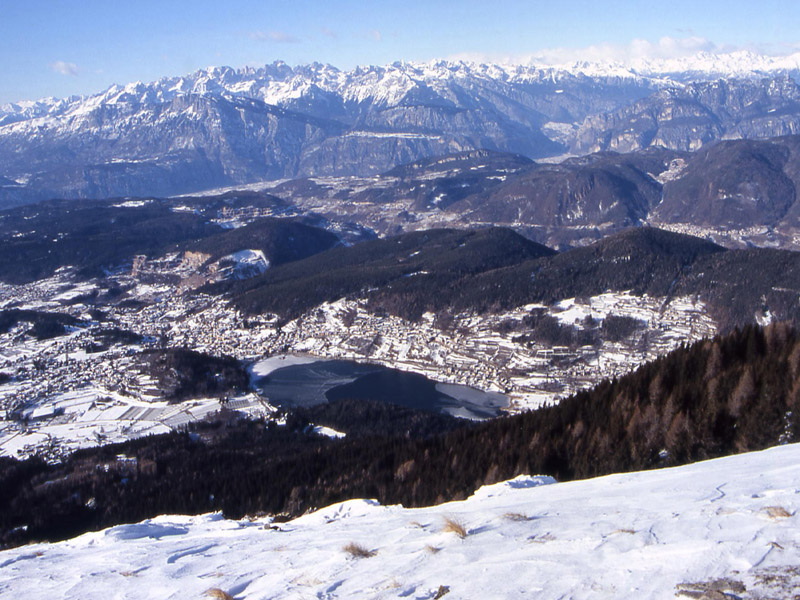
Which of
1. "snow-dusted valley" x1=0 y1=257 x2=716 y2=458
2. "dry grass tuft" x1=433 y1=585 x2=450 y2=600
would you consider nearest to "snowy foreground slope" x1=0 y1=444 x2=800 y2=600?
"dry grass tuft" x1=433 y1=585 x2=450 y2=600

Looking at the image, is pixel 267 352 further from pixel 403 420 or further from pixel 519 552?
pixel 519 552

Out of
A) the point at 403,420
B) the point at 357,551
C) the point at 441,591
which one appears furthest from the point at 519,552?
the point at 403,420

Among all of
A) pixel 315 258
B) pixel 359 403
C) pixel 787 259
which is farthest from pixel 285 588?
pixel 315 258

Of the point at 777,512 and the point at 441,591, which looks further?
the point at 777,512

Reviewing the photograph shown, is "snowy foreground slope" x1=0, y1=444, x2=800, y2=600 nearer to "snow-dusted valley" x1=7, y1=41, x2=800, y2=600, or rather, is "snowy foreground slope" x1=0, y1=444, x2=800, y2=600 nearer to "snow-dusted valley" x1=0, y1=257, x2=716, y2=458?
"snow-dusted valley" x1=7, y1=41, x2=800, y2=600

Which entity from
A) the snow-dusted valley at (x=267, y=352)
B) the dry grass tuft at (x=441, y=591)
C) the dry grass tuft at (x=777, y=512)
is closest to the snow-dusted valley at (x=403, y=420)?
the dry grass tuft at (x=777, y=512)

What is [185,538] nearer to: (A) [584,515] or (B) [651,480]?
(A) [584,515]
